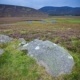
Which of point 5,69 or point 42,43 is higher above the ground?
point 42,43

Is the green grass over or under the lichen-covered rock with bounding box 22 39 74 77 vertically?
under

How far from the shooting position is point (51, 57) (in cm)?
1280

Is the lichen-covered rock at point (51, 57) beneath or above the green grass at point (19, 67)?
above

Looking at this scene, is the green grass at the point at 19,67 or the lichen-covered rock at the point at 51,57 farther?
the lichen-covered rock at the point at 51,57

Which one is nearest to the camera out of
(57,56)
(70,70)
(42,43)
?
(70,70)

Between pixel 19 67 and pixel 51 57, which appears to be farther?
pixel 51 57

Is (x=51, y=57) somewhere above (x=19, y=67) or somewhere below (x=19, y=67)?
above

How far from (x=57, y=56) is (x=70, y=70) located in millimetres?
1374

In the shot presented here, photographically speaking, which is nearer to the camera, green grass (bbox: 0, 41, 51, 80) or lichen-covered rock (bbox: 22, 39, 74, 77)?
green grass (bbox: 0, 41, 51, 80)

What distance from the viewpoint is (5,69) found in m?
12.5

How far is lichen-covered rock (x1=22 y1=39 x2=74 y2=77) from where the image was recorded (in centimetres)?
1191

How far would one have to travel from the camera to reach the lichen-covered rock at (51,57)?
1191 centimetres

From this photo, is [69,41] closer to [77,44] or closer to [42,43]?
[77,44]

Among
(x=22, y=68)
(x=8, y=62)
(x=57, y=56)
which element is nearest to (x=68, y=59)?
(x=57, y=56)
